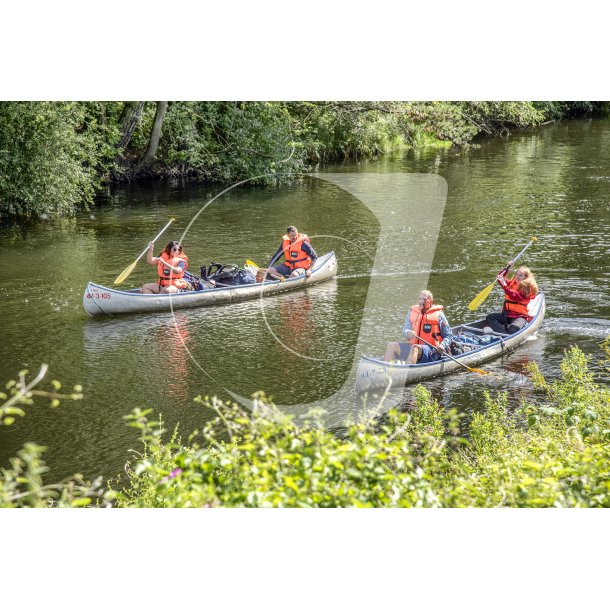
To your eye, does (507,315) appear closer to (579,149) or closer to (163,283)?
(163,283)

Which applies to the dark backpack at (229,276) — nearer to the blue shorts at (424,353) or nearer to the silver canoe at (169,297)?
the silver canoe at (169,297)

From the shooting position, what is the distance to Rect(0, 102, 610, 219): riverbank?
763 inches

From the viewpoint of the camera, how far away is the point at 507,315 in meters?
12.3


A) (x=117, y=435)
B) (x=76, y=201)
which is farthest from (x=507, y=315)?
(x=76, y=201)

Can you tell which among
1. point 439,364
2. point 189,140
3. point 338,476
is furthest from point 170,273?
point 189,140

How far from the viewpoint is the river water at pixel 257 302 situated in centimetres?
1041

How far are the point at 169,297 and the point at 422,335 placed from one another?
482cm

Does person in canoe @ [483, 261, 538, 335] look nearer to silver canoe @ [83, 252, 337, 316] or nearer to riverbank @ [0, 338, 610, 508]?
silver canoe @ [83, 252, 337, 316]

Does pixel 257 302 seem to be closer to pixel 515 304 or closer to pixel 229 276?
pixel 229 276

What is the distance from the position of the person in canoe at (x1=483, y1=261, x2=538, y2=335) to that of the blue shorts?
151 centimetres

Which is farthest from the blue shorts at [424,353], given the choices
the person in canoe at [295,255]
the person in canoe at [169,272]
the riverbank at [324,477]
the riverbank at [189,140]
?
the riverbank at [189,140]

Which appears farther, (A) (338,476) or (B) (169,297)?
(B) (169,297)

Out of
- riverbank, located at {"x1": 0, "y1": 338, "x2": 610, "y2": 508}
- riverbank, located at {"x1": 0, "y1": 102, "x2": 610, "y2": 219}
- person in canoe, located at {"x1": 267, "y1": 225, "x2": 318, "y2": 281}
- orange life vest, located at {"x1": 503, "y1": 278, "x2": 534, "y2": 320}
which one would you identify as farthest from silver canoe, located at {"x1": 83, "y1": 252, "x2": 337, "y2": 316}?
riverbank, located at {"x1": 0, "y1": 338, "x2": 610, "y2": 508}

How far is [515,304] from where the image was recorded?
12258 millimetres
